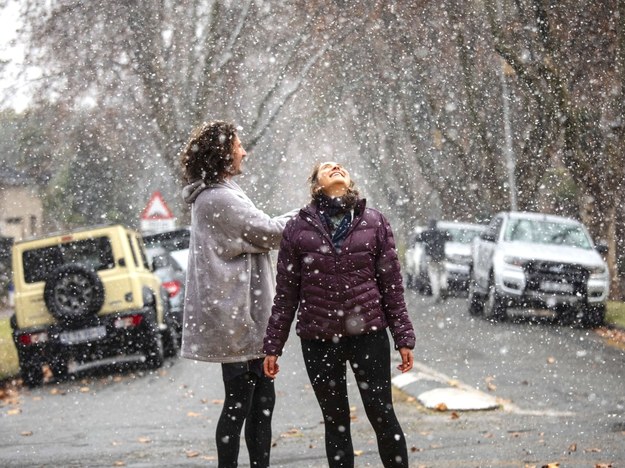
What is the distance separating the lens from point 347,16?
32.7m

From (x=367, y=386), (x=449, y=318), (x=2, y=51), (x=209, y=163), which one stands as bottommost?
(x=449, y=318)

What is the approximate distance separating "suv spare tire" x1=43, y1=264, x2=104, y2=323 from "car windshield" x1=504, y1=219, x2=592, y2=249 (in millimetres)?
8738

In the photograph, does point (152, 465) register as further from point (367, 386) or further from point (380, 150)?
point (380, 150)

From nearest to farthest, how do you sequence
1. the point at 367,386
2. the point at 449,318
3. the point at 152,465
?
the point at 367,386 → the point at 152,465 → the point at 449,318

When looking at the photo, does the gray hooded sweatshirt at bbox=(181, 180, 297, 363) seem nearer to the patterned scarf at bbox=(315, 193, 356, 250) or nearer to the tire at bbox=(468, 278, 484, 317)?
the patterned scarf at bbox=(315, 193, 356, 250)

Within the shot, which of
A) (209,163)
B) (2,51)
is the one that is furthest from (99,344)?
(2,51)

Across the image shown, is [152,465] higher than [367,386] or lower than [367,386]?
lower

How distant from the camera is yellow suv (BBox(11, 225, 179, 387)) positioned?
14336 mm

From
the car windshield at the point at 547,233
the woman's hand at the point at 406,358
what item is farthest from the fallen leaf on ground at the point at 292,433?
the car windshield at the point at 547,233

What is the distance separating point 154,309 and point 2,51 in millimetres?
13226

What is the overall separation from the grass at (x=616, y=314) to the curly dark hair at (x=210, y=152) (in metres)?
13.3

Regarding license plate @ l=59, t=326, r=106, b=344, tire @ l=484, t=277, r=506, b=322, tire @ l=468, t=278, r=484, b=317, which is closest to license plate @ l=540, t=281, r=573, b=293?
tire @ l=484, t=277, r=506, b=322

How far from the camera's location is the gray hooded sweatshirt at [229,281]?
18.8ft

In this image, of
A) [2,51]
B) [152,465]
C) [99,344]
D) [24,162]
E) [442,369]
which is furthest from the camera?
[24,162]
